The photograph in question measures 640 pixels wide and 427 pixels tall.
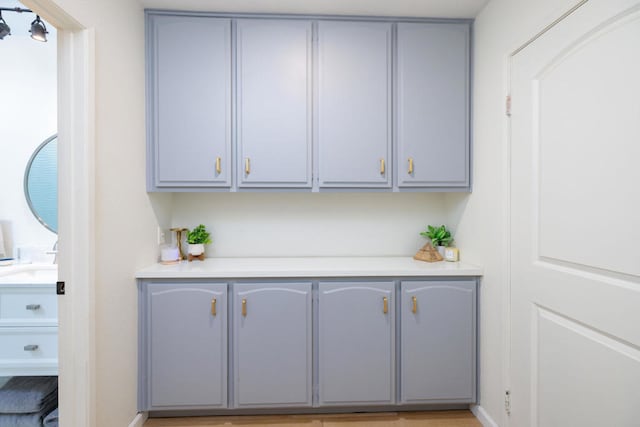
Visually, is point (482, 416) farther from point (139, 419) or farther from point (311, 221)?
point (139, 419)

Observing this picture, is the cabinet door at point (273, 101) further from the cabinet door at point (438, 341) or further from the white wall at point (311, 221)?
the cabinet door at point (438, 341)

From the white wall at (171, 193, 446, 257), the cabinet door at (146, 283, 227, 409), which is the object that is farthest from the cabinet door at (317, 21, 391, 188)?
the cabinet door at (146, 283, 227, 409)

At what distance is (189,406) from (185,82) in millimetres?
1883

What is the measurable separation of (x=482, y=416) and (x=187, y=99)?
2.54 m

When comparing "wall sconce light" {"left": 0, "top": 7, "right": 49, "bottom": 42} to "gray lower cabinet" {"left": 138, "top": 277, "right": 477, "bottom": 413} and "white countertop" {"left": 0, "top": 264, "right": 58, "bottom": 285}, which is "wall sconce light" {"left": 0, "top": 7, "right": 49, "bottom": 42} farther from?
"gray lower cabinet" {"left": 138, "top": 277, "right": 477, "bottom": 413}

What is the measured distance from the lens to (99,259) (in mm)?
1346

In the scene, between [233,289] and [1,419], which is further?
[233,289]

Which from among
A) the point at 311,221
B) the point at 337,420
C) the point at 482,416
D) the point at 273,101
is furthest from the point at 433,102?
the point at 337,420

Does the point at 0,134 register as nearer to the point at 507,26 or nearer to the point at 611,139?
the point at 507,26

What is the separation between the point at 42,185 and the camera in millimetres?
2035

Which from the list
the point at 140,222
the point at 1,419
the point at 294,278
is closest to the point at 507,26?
the point at 294,278

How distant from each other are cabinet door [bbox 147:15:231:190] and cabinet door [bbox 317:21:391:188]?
0.59 metres

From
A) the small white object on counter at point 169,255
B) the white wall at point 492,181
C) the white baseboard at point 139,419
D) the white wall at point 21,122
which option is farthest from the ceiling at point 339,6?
the white baseboard at point 139,419

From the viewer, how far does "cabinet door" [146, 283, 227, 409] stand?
1658mm
